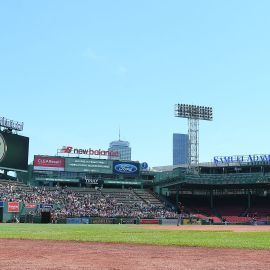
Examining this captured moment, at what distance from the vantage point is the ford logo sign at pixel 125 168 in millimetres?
124625

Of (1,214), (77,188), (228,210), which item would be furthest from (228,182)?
(1,214)

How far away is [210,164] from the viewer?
433 feet

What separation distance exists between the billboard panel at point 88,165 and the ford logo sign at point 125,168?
2031 millimetres

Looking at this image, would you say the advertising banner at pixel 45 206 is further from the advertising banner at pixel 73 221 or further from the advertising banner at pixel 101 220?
the advertising banner at pixel 101 220

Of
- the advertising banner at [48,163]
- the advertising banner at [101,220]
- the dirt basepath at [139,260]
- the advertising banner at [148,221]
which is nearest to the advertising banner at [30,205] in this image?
the advertising banner at [101,220]

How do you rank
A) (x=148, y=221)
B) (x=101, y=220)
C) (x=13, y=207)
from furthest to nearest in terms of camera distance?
(x=148, y=221) < (x=13, y=207) < (x=101, y=220)

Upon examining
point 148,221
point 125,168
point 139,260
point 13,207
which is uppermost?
point 125,168

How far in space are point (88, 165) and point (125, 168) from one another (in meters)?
9.64

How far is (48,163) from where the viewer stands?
4604 inches

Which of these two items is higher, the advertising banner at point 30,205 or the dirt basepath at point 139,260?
the advertising banner at point 30,205

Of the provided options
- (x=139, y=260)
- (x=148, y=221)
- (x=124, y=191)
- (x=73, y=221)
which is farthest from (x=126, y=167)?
(x=139, y=260)

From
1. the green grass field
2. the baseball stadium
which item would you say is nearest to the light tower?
the baseball stadium

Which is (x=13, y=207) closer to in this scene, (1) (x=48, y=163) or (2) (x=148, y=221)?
(2) (x=148, y=221)

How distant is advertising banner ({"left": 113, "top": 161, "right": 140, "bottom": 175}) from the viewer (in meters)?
124
